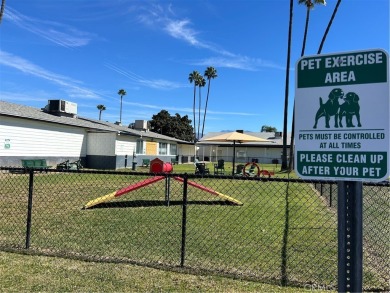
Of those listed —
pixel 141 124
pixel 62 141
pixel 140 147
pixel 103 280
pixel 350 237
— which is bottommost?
pixel 103 280

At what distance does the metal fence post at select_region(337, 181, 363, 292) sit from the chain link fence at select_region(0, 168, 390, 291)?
143 centimetres

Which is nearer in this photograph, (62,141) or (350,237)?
(350,237)

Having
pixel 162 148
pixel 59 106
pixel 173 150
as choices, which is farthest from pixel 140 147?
pixel 173 150

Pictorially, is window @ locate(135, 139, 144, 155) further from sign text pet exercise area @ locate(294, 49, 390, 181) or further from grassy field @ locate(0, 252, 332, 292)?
sign text pet exercise area @ locate(294, 49, 390, 181)

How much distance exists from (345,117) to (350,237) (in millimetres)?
644

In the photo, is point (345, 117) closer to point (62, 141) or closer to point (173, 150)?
point (62, 141)

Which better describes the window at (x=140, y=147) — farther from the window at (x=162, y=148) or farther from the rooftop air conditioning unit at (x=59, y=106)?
the rooftop air conditioning unit at (x=59, y=106)

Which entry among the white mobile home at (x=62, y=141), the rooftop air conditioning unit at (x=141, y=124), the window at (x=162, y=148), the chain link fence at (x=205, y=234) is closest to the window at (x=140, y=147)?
the white mobile home at (x=62, y=141)

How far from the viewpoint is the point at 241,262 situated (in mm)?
5172

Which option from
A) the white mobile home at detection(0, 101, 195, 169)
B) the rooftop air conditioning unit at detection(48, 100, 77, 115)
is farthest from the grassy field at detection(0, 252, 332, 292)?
the rooftop air conditioning unit at detection(48, 100, 77, 115)

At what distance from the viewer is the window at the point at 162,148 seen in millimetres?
40344

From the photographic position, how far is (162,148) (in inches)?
1620

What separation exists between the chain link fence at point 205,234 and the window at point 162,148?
2931 centimetres

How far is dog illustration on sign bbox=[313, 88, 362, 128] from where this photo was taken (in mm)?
1997
